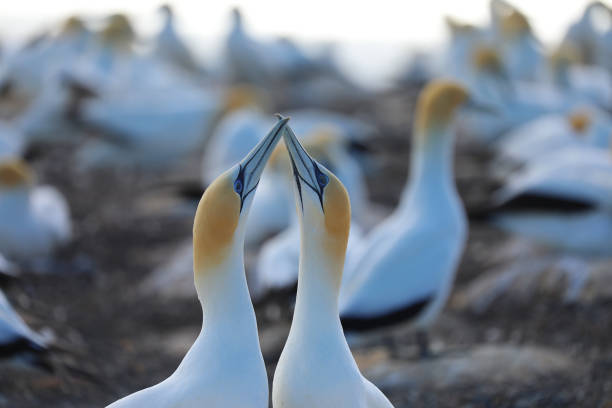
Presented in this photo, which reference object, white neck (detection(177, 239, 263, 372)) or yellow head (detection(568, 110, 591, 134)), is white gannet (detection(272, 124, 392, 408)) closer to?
white neck (detection(177, 239, 263, 372))

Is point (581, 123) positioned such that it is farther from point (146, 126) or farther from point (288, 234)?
point (146, 126)

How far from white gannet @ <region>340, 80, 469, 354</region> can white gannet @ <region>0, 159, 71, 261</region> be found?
3.10 m

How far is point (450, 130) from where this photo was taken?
5691 millimetres

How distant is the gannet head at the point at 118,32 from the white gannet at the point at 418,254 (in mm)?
9951

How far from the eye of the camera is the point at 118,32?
Answer: 14.8m

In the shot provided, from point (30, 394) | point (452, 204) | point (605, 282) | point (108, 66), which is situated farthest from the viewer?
point (108, 66)

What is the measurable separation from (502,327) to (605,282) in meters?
0.74

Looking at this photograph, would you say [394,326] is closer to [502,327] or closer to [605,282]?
[502,327]

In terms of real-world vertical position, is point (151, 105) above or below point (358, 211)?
above

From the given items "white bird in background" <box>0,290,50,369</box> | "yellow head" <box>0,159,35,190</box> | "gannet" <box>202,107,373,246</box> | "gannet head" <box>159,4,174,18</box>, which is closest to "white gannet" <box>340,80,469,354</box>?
"white bird in background" <box>0,290,50,369</box>

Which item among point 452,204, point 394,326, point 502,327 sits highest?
point 452,204

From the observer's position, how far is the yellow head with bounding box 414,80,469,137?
567 centimetres

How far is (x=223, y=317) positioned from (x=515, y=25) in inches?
504

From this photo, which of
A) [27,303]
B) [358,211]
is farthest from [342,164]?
[27,303]
